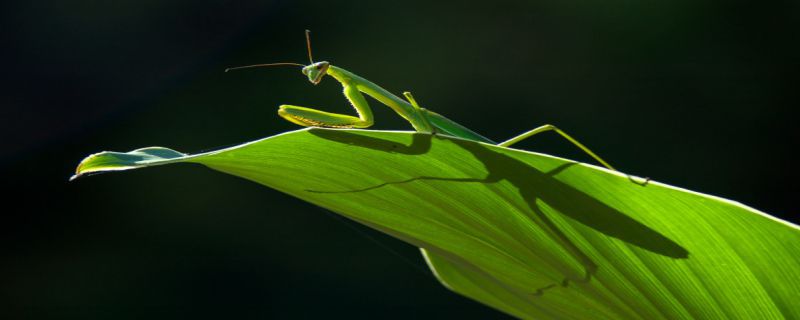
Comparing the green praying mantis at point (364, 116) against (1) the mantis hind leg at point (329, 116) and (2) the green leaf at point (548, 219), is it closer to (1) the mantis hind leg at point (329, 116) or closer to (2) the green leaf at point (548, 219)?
(1) the mantis hind leg at point (329, 116)

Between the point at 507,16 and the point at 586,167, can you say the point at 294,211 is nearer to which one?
the point at 507,16

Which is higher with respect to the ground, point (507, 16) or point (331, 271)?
point (507, 16)

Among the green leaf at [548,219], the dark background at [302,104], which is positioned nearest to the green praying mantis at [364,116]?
the green leaf at [548,219]

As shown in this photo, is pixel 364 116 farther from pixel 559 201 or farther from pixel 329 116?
pixel 559 201

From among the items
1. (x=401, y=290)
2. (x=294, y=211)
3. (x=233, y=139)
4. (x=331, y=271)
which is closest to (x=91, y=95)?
(x=233, y=139)

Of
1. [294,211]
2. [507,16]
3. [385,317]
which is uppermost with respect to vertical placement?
[507,16]

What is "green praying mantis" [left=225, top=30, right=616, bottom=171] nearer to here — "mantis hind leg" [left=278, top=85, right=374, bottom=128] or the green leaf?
"mantis hind leg" [left=278, top=85, right=374, bottom=128]

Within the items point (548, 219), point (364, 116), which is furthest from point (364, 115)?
point (548, 219)

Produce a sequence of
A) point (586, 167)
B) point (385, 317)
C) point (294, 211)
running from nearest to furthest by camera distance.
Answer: point (586, 167), point (385, 317), point (294, 211)
